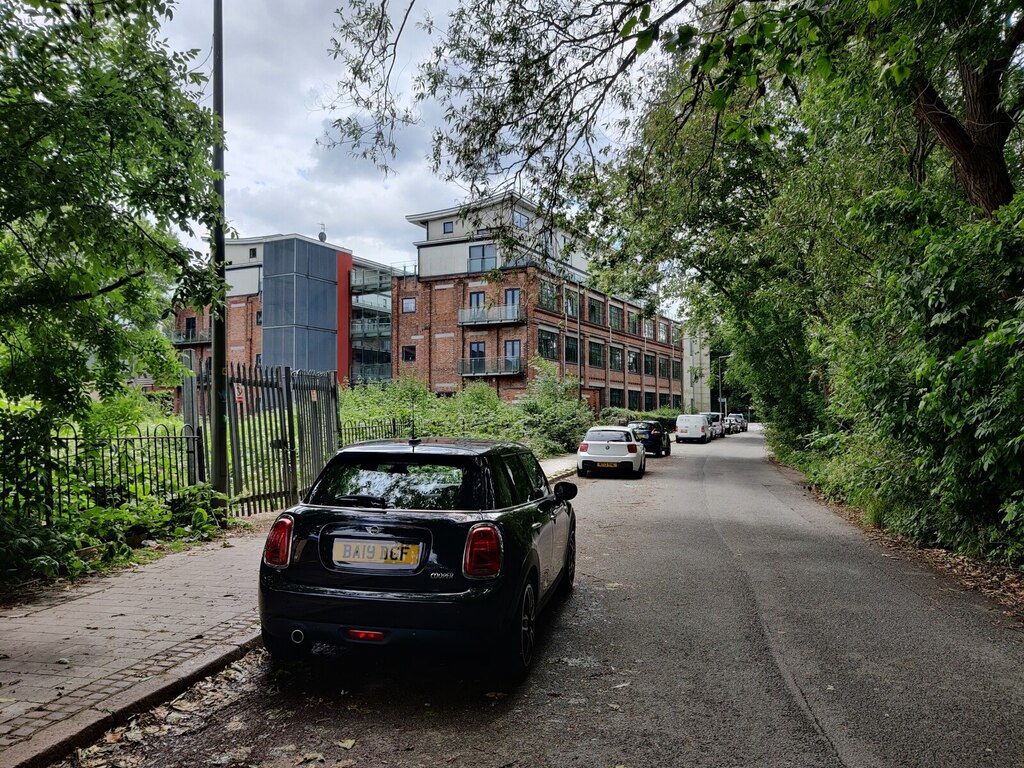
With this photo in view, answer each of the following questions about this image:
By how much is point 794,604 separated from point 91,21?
774 cm

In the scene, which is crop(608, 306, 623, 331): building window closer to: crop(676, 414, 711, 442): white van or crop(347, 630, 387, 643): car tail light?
crop(676, 414, 711, 442): white van

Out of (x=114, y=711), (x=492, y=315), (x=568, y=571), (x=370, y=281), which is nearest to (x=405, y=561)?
(x=114, y=711)

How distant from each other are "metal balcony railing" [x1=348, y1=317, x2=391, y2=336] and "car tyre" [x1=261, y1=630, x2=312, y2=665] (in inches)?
1959

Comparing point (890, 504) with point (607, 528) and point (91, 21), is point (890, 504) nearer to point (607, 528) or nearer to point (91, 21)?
point (607, 528)

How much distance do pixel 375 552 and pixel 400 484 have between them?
526 millimetres

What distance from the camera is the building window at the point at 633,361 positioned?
64312 millimetres

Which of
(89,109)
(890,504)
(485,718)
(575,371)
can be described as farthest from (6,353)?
(575,371)

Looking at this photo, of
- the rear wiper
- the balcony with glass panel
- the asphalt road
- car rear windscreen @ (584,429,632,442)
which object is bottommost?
the asphalt road

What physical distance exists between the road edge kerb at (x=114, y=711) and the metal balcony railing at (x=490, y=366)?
42872 mm

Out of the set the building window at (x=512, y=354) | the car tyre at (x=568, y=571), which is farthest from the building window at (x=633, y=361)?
the car tyre at (x=568, y=571)

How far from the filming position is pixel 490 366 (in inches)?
1906

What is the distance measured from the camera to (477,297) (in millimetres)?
49188


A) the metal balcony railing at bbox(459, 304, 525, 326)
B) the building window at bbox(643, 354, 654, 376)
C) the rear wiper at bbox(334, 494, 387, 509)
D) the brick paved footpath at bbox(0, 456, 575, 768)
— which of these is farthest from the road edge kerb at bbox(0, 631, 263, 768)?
the building window at bbox(643, 354, 654, 376)

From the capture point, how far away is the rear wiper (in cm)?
440
